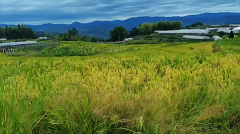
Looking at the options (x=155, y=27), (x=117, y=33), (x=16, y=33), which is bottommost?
(x=117, y=33)

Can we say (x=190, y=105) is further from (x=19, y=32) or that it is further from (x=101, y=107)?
(x=19, y=32)

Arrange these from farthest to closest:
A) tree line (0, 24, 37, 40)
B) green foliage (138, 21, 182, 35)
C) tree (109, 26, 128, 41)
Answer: green foliage (138, 21, 182, 35) → tree (109, 26, 128, 41) → tree line (0, 24, 37, 40)

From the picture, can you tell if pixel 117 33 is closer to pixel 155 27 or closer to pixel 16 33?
pixel 155 27

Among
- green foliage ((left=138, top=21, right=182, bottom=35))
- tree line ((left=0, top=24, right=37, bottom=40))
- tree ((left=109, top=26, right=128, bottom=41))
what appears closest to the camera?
tree line ((left=0, top=24, right=37, bottom=40))

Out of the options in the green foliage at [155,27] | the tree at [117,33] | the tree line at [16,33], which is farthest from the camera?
the green foliage at [155,27]

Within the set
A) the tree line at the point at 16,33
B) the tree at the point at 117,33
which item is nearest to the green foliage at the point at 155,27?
the tree at the point at 117,33

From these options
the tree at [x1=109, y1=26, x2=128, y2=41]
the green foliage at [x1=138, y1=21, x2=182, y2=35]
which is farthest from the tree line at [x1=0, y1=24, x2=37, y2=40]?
the green foliage at [x1=138, y1=21, x2=182, y2=35]

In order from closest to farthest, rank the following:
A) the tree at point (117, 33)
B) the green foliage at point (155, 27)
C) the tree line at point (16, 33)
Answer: the tree line at point (16, 33) < the tree at point (117, 33) < the green foliage at point (155, 27)

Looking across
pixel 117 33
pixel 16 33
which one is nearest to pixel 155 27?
pixel 117 33

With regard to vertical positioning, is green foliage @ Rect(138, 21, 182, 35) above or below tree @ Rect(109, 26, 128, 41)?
above

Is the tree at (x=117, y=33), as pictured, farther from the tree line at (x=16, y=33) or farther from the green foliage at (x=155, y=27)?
the tree line at (x=16, y=33)

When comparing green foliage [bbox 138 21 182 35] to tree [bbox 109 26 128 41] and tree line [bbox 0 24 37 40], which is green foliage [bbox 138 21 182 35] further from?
tree line [bbox 0 24 37 40]

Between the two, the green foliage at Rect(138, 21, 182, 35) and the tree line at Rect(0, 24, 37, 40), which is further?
the green foliage at Rect(138, 21, 182, 35)

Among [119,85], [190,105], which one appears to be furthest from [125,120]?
[119,85]
